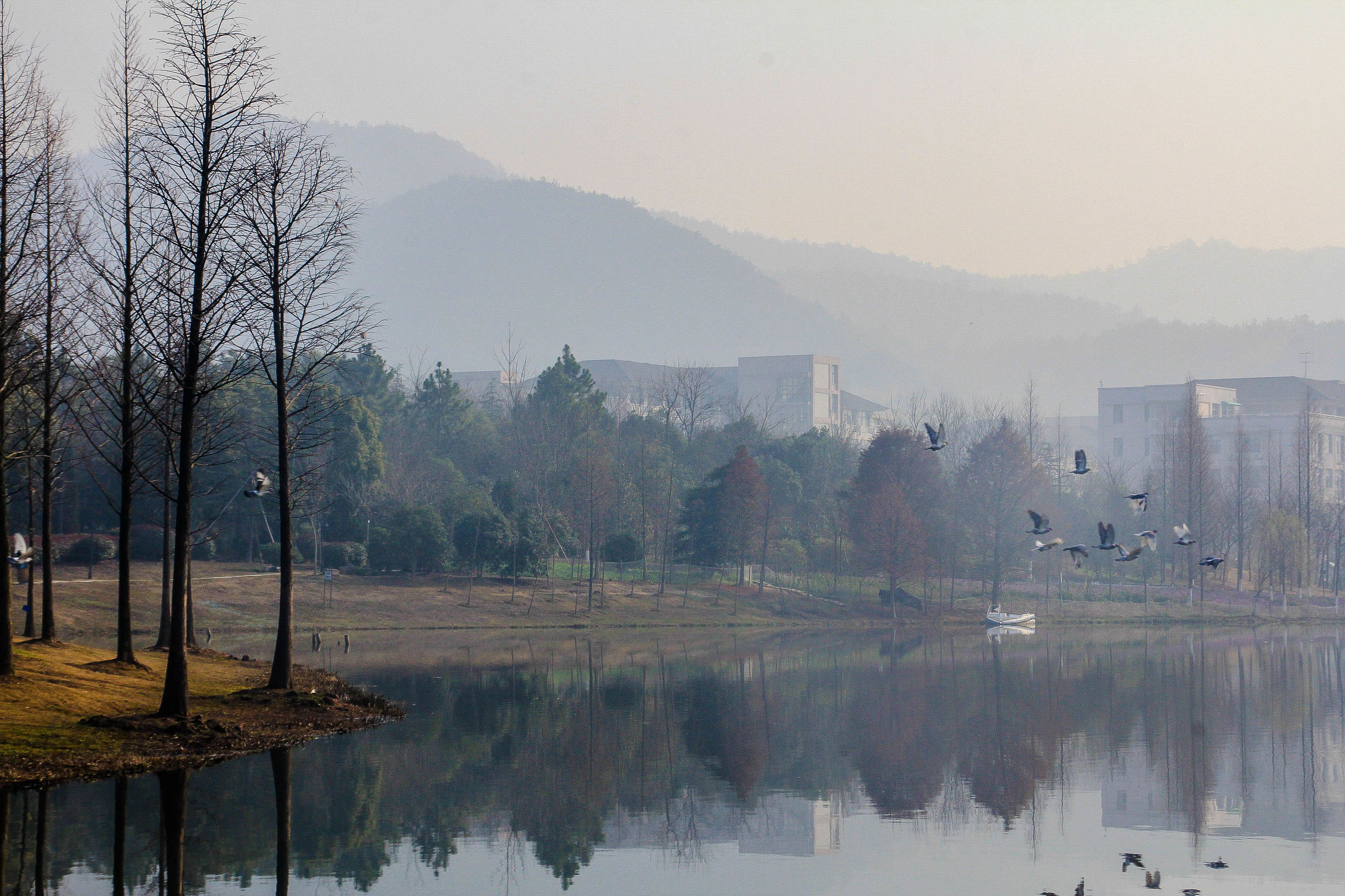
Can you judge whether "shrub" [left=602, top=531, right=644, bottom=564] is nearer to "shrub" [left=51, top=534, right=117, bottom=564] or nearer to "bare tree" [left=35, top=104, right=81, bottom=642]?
"shrub" [left=51, top=534, right=117, bottom=564]

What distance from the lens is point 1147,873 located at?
15039mm

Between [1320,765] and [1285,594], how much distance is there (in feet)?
233

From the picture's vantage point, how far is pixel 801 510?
291 feet

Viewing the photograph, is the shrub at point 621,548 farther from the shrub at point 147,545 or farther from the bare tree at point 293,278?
the bare tree at point 293,278

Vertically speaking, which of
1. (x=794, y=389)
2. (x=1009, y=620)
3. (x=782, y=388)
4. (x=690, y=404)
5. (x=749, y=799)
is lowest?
(x=1009, y=620)

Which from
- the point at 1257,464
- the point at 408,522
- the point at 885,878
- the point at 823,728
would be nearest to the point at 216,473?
the point at 408,522

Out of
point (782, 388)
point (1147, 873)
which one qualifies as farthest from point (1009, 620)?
point (782, 388)

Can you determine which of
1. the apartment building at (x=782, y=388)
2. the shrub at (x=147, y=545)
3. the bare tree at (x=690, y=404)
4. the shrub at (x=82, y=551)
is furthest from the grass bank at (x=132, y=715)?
the apartment building at (x=782, y=388)

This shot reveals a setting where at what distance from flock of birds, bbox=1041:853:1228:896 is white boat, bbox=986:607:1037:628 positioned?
57547 mm

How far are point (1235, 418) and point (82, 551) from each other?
11038cm

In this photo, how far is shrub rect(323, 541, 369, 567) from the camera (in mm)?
66938

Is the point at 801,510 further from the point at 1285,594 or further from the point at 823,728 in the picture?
the point at 823,728

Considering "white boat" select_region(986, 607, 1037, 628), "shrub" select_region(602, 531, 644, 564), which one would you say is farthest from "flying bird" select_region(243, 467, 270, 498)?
"white boat" select_region(986, 607, 1037, 628)

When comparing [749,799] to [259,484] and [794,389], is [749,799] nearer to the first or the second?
[259,484]
